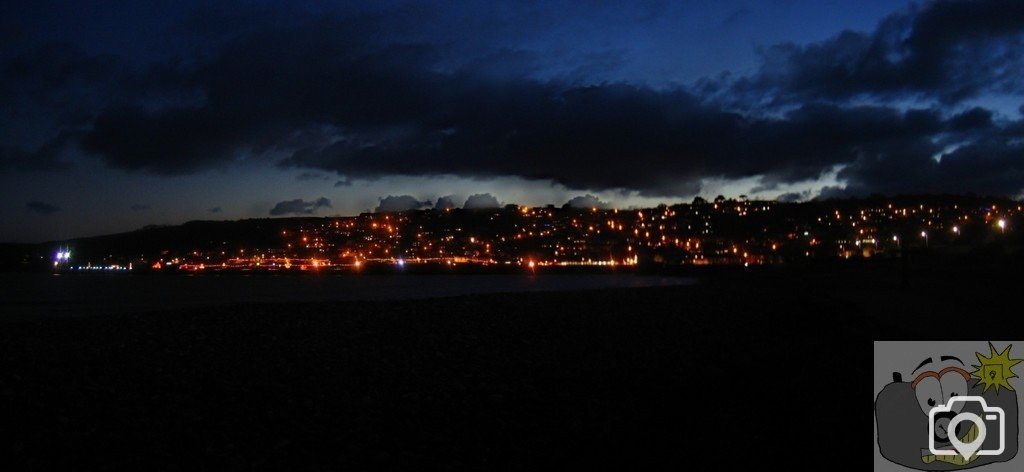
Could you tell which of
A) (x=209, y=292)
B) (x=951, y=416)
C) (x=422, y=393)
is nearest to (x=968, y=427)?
(x=951, y=416)

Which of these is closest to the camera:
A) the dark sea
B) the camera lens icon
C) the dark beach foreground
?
the camera lens icon

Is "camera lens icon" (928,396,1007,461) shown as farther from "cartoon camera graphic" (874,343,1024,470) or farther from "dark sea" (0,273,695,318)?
"dark sea" (0,273,695,318)

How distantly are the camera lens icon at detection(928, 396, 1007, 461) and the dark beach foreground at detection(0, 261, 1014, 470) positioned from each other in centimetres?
85

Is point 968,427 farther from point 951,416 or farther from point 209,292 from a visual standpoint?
point 209,292

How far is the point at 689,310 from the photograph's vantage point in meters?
20.0

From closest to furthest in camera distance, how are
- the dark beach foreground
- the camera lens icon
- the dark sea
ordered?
the camera lens icon, the dark beach foreground, the dark sea

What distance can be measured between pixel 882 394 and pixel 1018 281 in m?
29.3

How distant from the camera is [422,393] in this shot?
8.95 m

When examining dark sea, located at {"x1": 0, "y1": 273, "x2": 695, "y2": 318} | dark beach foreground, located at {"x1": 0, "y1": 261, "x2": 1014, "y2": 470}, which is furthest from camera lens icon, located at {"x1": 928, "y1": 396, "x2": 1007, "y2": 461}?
dark sea, located at {"x1": 0, "y1": 273, "x2": 695, "y2": 318}

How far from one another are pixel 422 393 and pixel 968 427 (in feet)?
19.3

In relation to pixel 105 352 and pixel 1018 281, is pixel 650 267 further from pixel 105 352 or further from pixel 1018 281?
pixel 105 352

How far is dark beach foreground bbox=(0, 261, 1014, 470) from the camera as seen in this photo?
6.65 metres

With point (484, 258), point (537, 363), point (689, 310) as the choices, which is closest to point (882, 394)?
point (537, 363)

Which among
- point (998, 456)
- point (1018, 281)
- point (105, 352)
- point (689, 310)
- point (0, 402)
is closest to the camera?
point (998, 456)
